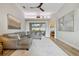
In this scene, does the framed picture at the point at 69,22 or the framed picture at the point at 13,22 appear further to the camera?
the framed picture at the point at 13,22

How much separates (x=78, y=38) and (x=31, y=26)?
259cm

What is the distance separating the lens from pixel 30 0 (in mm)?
1309

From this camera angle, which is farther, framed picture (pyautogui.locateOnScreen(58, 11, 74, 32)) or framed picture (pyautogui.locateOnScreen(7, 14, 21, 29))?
framed picture (pyautogui.locateOnScreen(7, 14, 21, 29))

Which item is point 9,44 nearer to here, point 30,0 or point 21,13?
point 21,13

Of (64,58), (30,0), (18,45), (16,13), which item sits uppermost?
(16,13)

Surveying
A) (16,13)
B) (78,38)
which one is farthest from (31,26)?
(78,38)

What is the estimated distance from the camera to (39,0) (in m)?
1.32

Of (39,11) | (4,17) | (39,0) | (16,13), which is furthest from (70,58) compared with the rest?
(39,11)

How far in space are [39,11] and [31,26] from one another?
182 cm

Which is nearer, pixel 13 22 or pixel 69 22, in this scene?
pixel 69 22

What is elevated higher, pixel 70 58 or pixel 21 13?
pixel 21 13

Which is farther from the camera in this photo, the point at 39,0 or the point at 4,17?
the point at 4,17

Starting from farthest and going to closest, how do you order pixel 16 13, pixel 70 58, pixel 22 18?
pixel 22 18
pixel 16 13
pixel 70 58

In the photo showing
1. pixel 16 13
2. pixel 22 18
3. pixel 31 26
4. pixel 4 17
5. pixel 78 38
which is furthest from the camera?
pixel 22 18
